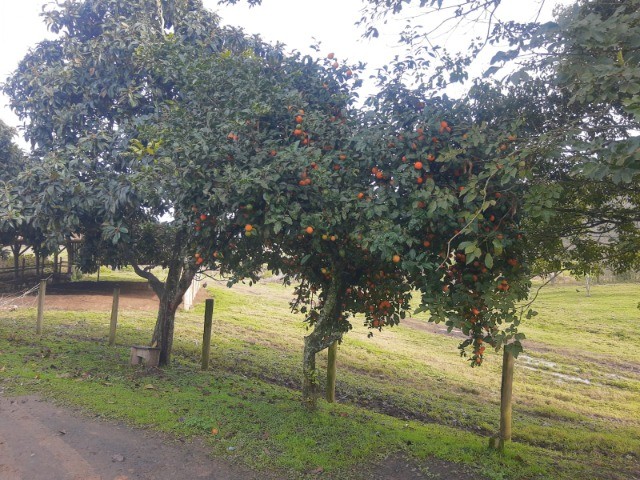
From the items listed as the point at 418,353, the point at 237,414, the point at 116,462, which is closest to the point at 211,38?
the point at 237,414

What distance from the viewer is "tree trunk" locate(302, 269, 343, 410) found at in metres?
6.49

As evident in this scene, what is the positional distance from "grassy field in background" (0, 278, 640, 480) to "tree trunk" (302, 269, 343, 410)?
307mm

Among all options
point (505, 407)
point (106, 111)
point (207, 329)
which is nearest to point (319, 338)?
point (505, 407)

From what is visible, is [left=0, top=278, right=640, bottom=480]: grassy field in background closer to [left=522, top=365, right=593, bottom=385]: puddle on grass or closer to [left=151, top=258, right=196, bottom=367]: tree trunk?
[left=522, top=365, right=593, bottom=385]: puddle on grass

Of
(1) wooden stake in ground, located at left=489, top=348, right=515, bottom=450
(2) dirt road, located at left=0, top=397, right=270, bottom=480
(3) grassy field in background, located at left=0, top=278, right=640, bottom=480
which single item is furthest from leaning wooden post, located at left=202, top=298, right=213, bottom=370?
(1) wooden stake in ground, located at left=489, top=348, right=515, bottom=450

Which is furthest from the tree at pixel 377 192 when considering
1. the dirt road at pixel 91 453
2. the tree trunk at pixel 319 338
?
the dirt road at pixel 91 453

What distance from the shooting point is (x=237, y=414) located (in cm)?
662

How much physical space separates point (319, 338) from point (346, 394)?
3839mm

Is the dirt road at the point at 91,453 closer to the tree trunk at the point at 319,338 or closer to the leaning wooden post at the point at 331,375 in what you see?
the tree trunk at the point at 319,338

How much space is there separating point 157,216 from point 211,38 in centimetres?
351

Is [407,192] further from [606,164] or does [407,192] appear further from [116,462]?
[116,462]

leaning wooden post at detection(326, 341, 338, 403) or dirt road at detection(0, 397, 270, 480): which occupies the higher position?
leaning wooden post at detection(326, 341, 338, 403)

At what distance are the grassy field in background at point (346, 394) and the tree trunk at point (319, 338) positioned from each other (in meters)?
0.31

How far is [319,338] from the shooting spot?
654cm
